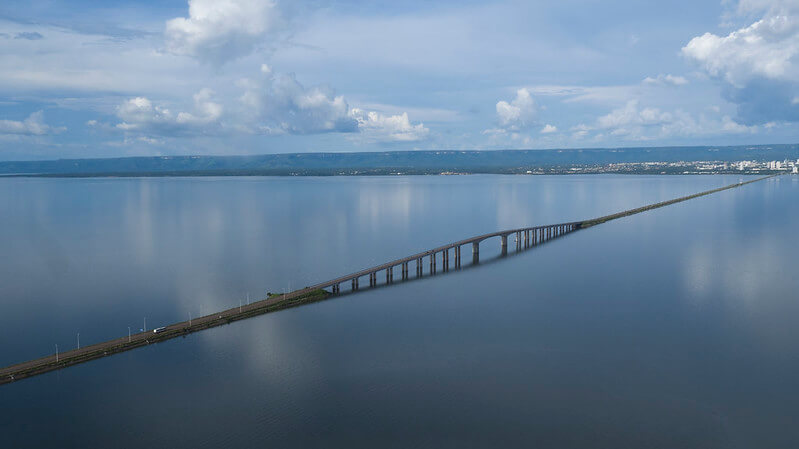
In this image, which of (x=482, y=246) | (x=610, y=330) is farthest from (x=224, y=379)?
(x=482, y=246)

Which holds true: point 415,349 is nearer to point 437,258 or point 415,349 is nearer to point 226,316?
point 226,316

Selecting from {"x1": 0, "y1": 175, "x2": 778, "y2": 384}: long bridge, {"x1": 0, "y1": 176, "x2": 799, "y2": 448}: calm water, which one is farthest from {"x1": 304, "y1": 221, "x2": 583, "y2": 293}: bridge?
{"x1": 0, "y1": 176, "x2": 799, "y2": 448}: calm water

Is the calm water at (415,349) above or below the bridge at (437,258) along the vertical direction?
below

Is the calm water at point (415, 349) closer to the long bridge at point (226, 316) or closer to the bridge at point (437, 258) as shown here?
the long bridge at point (226, 316)

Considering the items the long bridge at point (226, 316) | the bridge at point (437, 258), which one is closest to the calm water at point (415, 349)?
the long bridge at point (226, 316)

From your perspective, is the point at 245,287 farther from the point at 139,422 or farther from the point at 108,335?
the point at 139,422

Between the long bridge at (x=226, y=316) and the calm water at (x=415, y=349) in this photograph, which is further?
the long bridge at (x=226, y=316)

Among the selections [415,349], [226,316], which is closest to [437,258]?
[226,316]

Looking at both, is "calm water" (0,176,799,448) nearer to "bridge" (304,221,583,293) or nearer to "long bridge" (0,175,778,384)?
"long bridge" (0,175,778,384)

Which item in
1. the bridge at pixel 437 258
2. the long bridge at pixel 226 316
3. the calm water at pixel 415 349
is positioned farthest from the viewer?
the bridge at pixel 437 258
